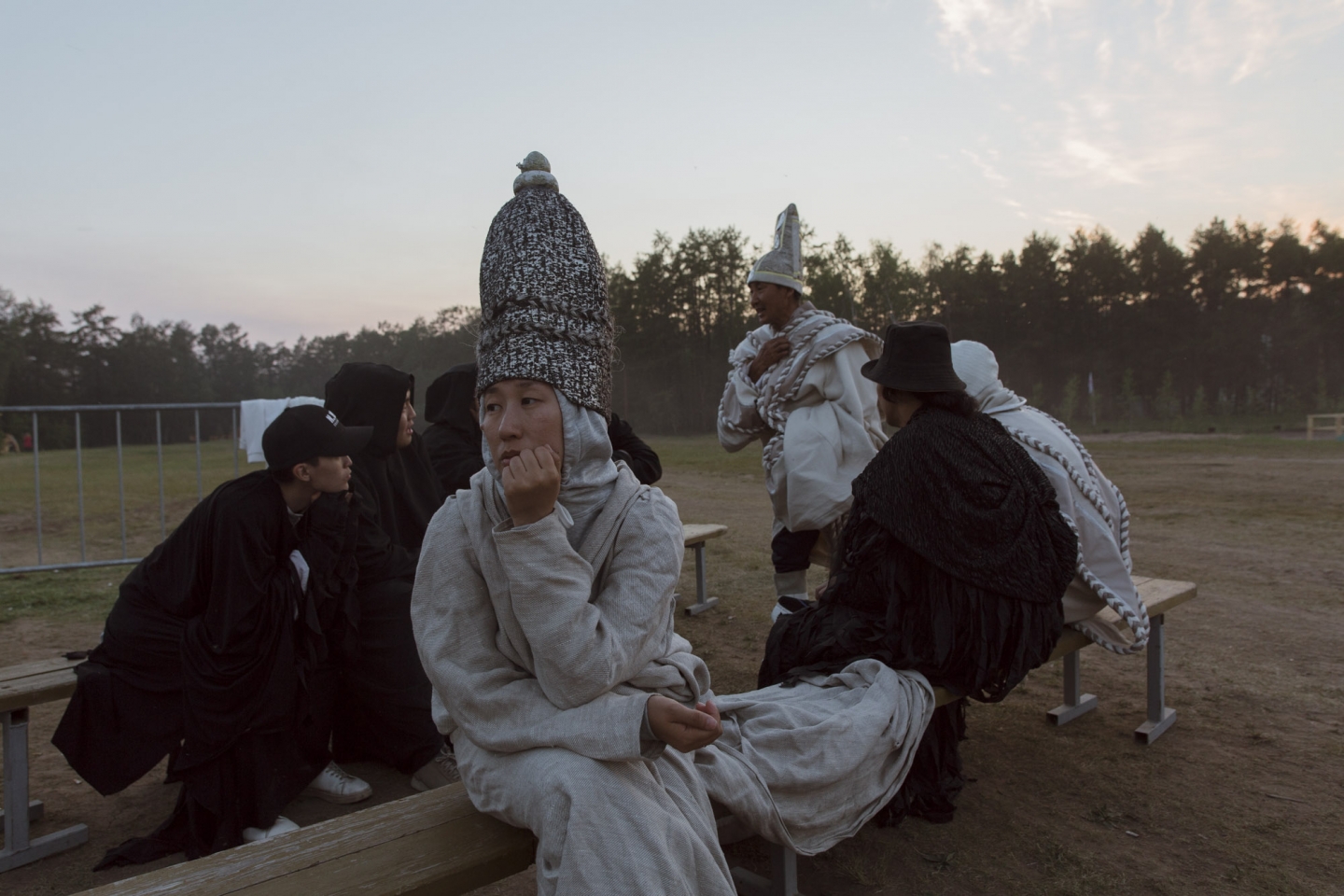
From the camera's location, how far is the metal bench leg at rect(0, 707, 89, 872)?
281 centimetres

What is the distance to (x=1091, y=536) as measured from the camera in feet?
10.8

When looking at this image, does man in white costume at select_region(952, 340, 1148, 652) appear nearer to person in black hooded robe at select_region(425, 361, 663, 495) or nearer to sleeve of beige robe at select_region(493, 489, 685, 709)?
person in black hooded robe at select_region(425, 361, 663, 495)

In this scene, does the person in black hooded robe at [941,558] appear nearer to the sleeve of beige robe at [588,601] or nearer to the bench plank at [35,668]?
the sleeve of beige robe at [588,601]

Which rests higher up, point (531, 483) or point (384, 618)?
point (531, 483)

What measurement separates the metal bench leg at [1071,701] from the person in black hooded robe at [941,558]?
1.16 m

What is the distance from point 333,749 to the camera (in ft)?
12.2

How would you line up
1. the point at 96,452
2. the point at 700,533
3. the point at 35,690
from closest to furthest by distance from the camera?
the point at 35,690, the point at 700,533, the point at 96,452

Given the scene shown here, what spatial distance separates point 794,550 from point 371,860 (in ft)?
11.5

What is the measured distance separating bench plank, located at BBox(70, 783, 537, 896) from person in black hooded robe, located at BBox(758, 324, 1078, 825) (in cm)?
131

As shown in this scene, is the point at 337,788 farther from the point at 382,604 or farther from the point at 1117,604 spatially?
the point at 1117,604

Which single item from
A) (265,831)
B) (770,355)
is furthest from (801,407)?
(265,831)

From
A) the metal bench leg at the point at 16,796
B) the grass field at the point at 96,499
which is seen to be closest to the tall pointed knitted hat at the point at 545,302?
the metal bench leg at the point at 16,796

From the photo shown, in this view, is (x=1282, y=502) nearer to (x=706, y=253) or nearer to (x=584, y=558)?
(x=584, y=558)

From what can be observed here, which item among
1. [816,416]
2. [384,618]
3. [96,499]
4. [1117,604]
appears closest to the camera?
[1117,604]
